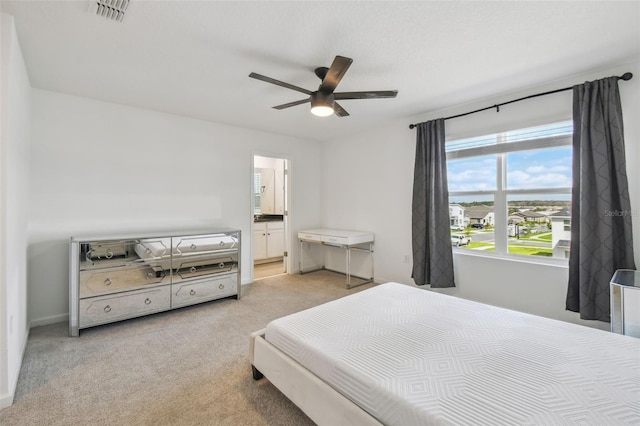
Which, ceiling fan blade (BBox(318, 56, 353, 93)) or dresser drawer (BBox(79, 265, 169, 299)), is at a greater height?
ceiling fan blade (BBox(318, 56, 353, 93))

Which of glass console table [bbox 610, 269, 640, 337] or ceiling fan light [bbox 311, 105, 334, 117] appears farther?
ceiling fan light [bbox 311, 105, 334, 117]

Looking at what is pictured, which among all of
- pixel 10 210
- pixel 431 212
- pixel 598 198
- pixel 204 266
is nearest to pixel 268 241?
pixel 204 266

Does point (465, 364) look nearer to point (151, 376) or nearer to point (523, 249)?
point (151, 376)

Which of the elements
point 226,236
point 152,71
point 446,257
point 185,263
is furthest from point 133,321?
point 446,257

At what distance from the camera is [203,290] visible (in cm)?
347

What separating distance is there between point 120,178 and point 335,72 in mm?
2881

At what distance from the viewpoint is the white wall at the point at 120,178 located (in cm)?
295

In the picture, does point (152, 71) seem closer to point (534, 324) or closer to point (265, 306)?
point (265, 306)

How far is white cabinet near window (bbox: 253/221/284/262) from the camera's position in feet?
18.7

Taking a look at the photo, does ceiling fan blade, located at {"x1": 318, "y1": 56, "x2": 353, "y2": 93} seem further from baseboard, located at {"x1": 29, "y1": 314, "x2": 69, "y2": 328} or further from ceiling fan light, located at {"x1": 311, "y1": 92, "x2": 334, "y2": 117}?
baseboard, located at {"x1": 29, "y1": 314, "x2": 69, "y2": 328}

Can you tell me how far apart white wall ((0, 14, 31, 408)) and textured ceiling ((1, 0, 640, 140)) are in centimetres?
26

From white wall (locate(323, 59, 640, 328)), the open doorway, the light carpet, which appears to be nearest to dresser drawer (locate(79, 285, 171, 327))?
the light carpet

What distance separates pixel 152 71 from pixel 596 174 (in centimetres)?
408

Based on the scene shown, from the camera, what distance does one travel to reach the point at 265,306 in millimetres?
3486
